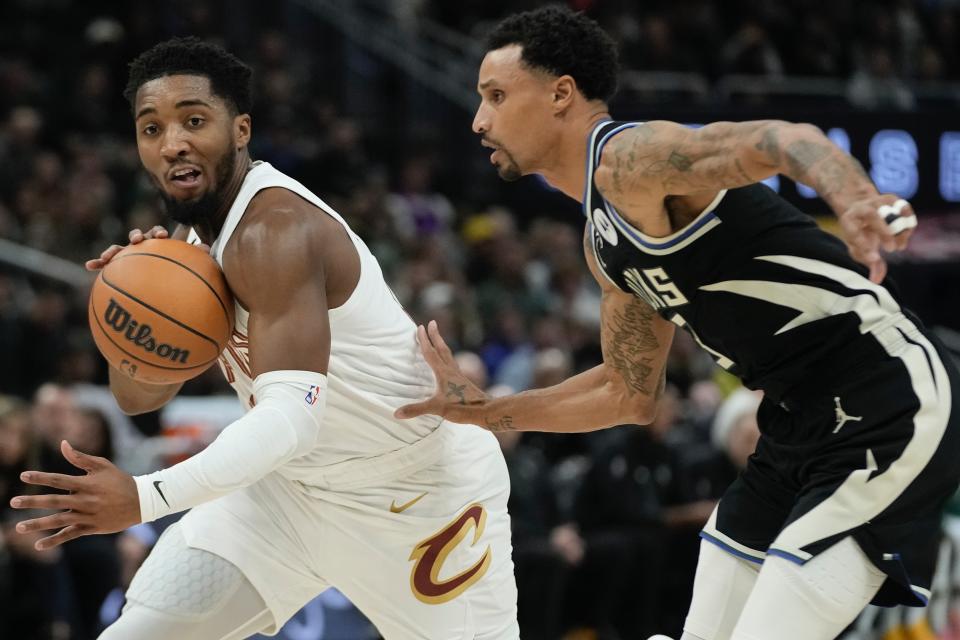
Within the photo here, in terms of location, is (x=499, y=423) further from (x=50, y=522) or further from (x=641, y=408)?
(x=50, y=522)

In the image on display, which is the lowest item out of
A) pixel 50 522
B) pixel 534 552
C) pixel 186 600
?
pixel 534 552

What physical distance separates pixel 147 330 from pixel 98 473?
58cm

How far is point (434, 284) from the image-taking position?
37.5 feet

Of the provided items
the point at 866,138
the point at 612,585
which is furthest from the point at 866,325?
the point at 866,138

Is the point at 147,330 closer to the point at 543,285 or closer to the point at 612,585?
the point at 612,585

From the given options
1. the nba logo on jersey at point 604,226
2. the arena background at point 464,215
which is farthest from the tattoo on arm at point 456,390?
the arena background at point 464,215

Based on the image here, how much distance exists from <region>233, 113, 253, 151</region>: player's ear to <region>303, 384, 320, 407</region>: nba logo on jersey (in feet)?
2.97

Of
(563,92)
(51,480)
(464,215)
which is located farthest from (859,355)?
(464,215)

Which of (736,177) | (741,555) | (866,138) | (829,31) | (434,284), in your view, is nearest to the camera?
(736,177)

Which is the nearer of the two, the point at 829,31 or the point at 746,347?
the point at 746,347

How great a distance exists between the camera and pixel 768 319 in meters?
3.93

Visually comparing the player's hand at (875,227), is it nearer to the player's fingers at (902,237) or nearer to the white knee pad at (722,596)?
the player's fingers at (902,237)

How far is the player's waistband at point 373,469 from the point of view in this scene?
15.1ft

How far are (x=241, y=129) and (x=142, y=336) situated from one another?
0.77 meters
